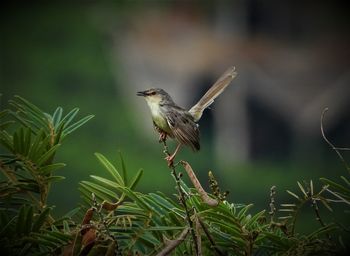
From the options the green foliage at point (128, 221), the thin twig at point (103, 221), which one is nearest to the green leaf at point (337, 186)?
the green foliage at point (128, 221)

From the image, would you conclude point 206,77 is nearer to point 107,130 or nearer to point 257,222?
point 107,130

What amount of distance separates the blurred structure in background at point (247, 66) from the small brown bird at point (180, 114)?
5.50 metres

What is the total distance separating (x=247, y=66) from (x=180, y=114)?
6458mm

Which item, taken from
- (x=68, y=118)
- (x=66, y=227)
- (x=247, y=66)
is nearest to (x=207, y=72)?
(x=247, y=66)

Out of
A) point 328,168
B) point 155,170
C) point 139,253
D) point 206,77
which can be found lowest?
point 139,253

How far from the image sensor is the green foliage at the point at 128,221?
0.46 meters

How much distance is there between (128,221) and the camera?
482mm

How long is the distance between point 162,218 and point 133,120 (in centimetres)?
676

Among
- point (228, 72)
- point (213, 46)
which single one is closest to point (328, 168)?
point (213, 46)

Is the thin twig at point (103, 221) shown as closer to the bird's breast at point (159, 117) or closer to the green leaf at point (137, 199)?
the green leaf at point (137, 199)

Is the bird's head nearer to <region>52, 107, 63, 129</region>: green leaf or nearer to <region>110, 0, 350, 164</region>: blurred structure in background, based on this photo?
<region>52, 107, 63, 129</region>: green leaf

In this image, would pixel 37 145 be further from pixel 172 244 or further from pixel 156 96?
pixel 156 96

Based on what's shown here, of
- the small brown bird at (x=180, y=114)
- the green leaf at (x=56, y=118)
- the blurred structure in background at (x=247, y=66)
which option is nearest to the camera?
the green leaf at (x=56, y=118)

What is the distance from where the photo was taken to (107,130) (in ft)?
21.3
